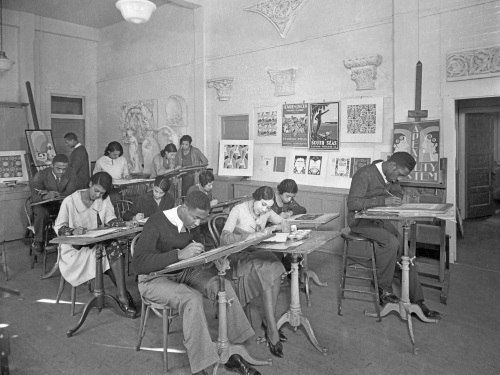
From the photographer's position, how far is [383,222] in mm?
4992

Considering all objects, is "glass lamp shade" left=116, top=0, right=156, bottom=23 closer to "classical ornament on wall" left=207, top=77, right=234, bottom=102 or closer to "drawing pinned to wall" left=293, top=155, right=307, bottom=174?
"classical ornament on wall" left=207, top=77, right=234, bottom=102

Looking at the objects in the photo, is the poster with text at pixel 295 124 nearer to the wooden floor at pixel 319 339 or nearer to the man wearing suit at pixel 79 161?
the wooden floor at pixel 319 339

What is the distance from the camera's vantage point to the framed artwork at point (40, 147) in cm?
913

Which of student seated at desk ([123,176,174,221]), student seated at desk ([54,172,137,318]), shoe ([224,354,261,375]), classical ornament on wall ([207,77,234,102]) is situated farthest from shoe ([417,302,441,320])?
classical ornament on wall ([207,77,234,102])

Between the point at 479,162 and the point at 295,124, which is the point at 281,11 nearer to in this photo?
the point at 295,124

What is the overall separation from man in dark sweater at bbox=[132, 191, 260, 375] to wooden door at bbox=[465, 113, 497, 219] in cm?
692

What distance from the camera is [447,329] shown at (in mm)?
4148

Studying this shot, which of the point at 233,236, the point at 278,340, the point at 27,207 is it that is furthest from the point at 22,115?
the point at 278,340

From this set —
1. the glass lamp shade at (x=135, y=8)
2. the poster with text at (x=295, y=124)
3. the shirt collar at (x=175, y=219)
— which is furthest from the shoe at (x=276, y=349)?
the poster with text at (x=295, y=124)

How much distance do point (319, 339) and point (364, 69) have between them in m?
4.41

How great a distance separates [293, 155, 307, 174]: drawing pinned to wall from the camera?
771 centimetres

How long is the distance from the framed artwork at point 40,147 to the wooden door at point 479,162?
27.8 ft

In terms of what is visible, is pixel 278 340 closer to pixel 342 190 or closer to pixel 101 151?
pixel 342 190

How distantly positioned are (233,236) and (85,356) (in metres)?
1.58
